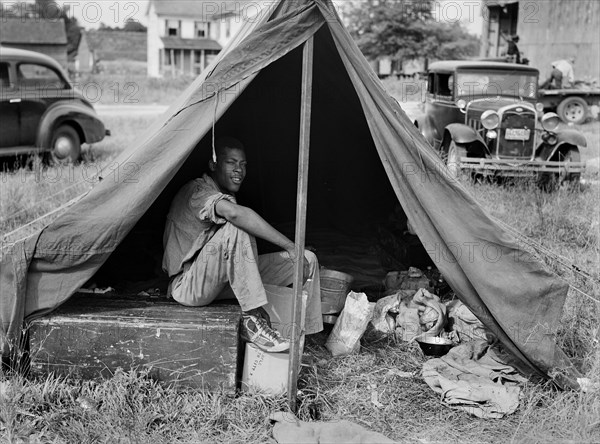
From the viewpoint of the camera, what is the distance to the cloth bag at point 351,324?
4.38 m

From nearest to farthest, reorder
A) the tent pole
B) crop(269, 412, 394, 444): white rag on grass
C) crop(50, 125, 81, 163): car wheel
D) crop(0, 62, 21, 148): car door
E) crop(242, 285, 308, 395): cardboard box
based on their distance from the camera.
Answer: crop(269, 412, 394, 444): white rag on grass → the tent pole → crop(242, 285, 308, 395): cardboard box → crop(0, 62, 21, 148): car door → crop(50, 125, 81, 163): car wheel

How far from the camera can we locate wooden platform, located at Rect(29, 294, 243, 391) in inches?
150

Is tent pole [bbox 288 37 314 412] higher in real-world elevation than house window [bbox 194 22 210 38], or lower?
lower

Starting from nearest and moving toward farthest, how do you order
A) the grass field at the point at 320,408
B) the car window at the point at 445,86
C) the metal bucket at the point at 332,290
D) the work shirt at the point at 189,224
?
the grass field at the point at 320,408
the work shirt at the point at 189,224
the metal bucket at the point at 332,290
the car window at the point at 445,86

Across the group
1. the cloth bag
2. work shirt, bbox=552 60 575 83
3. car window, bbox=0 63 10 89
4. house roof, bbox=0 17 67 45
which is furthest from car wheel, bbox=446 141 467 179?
house roof, bbox=0 17 67 45

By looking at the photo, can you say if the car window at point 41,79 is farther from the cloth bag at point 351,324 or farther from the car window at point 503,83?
the cloth bag at point 351,324

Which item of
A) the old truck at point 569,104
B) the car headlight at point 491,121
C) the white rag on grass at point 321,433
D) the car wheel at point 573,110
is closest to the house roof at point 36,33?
the old truck at point 569,104

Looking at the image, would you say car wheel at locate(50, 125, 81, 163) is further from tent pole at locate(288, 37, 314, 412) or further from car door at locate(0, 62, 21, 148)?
tent pole at locate(288, 37, 314, 412)

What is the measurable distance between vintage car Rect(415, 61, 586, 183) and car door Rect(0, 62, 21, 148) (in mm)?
6301

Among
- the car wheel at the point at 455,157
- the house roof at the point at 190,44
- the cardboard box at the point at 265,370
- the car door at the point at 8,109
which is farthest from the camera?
the house roof at the point at 190,44

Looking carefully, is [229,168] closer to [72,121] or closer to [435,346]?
[435,346]

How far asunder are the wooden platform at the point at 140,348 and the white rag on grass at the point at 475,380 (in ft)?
3.79

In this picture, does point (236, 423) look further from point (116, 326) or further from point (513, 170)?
point (513, 170)

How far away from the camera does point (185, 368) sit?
383cm
